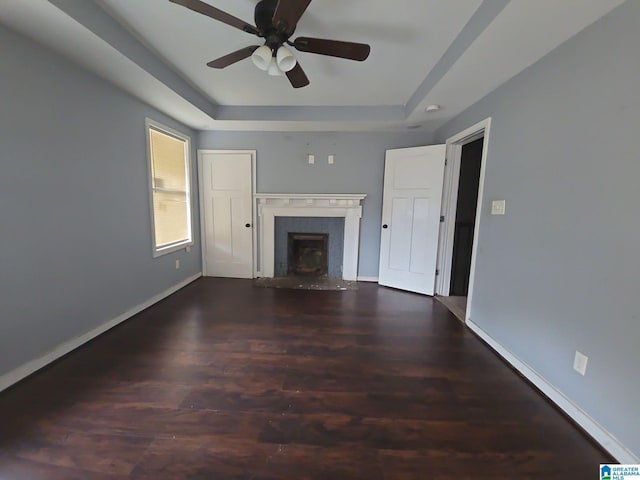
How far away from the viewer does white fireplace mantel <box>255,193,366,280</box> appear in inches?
155

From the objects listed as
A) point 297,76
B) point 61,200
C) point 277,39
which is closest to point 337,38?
point 297,76

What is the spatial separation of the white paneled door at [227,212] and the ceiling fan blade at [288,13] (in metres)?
2.50

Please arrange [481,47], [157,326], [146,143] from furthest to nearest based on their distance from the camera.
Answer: [146,143] < [157,326] < [481,47]

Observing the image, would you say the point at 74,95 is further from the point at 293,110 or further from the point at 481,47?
the point at 481,47

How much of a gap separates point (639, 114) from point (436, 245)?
2.31 m

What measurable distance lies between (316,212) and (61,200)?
280 cm

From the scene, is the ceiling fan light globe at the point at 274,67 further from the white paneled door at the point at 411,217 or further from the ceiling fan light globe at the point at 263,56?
the white paneled door at the point at 411,217

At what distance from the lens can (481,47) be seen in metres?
1.74

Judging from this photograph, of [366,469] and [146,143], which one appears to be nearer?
[366,469]

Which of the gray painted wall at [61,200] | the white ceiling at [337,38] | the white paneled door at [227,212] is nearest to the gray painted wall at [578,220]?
the white ceiling at [337,38]

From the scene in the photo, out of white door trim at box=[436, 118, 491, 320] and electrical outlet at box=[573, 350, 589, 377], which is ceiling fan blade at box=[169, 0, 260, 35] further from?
electrical outlet at box=[573, 350, 589, 377]

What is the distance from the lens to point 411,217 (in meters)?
3.63

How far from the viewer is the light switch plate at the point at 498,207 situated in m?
2.23

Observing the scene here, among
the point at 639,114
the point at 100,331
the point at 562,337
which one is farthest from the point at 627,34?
the point at 100,331
